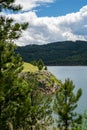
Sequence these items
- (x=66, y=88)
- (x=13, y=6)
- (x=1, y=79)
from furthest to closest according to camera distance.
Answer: (x=66, y=88) → (x=1, y=79) → (x=13, y=6)

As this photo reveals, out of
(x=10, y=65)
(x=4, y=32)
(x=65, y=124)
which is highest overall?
(x=4, y=32)

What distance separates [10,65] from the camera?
3766 cm

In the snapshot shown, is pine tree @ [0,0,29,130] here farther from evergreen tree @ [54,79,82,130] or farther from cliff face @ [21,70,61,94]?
cliff face @ [21,70,61,94]

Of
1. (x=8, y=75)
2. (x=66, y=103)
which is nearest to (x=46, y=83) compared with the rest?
(x=66, y=103)

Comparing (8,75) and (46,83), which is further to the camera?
(46,83)

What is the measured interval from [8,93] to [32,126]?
1731cm

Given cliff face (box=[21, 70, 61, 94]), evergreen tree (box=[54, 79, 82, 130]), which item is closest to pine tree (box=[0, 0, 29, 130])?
evergreen tree (box=[54, 79, 82, 130])

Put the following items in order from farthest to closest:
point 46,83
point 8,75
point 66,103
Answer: point 46,83 < point 66,103 < point 8,75

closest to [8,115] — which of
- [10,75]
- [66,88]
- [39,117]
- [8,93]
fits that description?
[8,93]

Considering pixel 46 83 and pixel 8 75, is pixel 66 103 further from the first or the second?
pixel 46 83

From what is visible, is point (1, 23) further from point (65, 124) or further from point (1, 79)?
point (65, 124)

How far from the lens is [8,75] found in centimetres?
3688

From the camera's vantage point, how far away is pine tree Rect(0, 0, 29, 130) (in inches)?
1324

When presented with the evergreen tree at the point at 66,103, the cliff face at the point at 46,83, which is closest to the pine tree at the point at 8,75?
the evergreen tree at the point at 66,103
